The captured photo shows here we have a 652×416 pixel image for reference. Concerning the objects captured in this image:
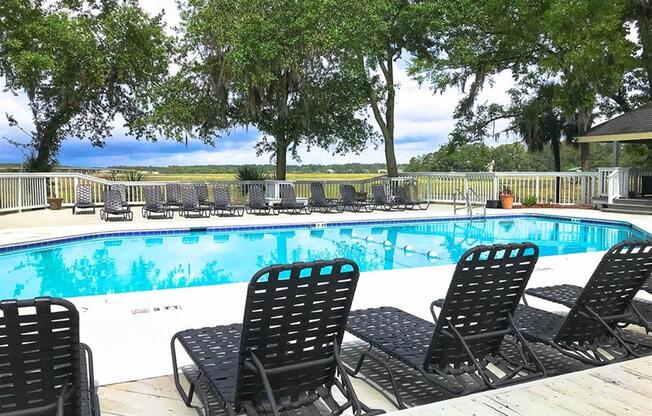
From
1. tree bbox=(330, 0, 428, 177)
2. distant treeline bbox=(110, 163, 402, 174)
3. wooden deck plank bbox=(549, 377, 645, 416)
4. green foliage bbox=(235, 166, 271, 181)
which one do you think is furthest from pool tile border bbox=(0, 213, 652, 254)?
wooden deck plank bbox=(549, 377, 645, 416)

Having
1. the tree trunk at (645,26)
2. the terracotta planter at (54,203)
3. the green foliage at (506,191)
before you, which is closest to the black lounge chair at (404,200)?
the green foliage at (506,191)

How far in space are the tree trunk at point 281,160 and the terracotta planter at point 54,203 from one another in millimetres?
6478

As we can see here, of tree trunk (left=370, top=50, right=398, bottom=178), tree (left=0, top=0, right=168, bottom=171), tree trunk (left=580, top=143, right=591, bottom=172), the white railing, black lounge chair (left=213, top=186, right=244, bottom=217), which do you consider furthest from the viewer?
tree trunk (left=370, top=50, right=398, bottom=178)

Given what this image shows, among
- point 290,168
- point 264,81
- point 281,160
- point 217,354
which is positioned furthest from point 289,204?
point 217,354

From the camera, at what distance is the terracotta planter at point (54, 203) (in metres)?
14.1

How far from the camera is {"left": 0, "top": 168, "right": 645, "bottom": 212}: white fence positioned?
47.2 feet

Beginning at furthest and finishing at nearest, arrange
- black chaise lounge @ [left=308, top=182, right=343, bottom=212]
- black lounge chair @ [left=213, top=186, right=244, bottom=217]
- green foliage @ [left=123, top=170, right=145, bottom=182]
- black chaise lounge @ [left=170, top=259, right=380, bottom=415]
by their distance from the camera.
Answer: green foliage @ [left=123, top=170, right=145, bottom=182] → black chaise lounge @ [left=308, top=182, right=343, bottom=212] → black lounge chair @ [left=213, top=186, right=244, bottom=217] → black chaise lounge @ [left=170, top=259, right=380, bottom=415]

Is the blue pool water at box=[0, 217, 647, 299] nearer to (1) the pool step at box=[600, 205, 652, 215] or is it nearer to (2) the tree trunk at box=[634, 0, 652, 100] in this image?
(1) the pool step at box=[600, 205, 652, 215]

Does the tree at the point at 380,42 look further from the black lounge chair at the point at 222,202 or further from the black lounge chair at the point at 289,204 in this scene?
the black lounge chair at the point at 222,202

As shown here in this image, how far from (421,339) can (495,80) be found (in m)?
18.7

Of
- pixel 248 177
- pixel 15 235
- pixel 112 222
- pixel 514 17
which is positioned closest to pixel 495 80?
pixel 514 17

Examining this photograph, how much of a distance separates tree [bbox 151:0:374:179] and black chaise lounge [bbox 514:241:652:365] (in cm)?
1230

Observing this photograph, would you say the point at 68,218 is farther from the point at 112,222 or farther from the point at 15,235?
the point at 15,235

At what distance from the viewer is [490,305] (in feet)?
9.18
